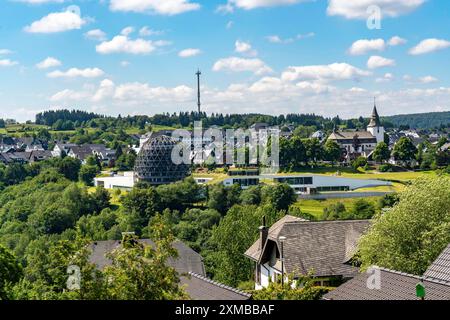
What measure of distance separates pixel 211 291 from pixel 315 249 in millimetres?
11866

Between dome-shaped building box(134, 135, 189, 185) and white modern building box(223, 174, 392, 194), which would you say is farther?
dome-shaped building box(134, 135, 189, 185)

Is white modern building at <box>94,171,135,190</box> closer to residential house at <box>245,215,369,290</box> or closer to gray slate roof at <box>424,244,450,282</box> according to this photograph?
residential house at <box>245,215,369,290</box>

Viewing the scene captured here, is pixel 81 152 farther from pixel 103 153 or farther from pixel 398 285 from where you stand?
pixel 398 285

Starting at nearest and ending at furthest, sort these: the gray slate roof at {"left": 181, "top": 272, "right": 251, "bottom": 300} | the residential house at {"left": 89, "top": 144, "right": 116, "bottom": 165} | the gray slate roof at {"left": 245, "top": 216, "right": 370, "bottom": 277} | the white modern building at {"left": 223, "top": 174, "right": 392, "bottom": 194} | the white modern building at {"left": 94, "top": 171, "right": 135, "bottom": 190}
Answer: the gray slate roof at {"left": 181, "top": 272, "right": 251, "bottom": 300}
the gray slate roof at {"left": 245, "top": 216, "right": 370, "bottom": 277}
the white modern building at {"left": 223, "top": 174, "right": 392, "bottom": 194}
the white modern building at {"left": 94, "top": 171, "right": 135, "bottom": 190}
the residential house at {"left": 89, "top": 144, "right": 116, "bottom": 165}

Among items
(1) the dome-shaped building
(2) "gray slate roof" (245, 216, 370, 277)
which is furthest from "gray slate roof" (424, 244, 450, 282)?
(1) the dome-shaped building

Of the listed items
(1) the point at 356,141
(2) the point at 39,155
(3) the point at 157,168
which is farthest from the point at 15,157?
(1) the point at 356,141

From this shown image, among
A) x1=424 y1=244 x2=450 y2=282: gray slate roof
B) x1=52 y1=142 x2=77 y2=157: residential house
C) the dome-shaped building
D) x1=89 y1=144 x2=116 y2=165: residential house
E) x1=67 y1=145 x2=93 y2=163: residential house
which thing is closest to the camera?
x1=424 y1=244 x2=450 y2=282: gray slate roof

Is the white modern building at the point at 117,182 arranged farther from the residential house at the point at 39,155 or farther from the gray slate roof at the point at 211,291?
the gray slate roof at the point at 211,291

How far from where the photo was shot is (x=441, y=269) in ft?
55.3

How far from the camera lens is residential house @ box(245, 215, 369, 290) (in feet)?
86.5

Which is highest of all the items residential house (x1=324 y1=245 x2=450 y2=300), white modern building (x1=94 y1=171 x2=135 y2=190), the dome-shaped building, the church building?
the church building

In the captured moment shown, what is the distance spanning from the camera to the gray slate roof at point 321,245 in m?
26.5

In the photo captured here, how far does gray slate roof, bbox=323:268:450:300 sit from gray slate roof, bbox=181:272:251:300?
2947 mm
